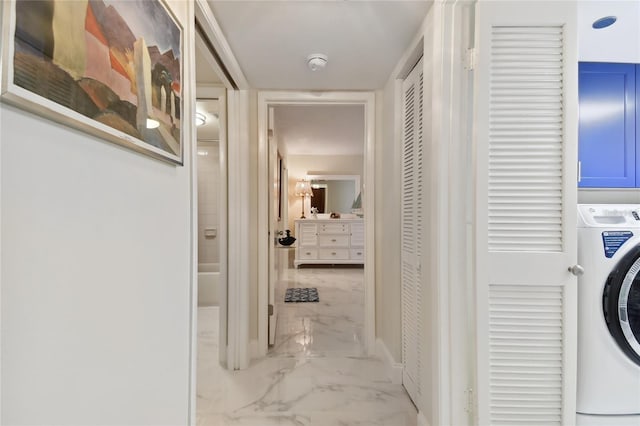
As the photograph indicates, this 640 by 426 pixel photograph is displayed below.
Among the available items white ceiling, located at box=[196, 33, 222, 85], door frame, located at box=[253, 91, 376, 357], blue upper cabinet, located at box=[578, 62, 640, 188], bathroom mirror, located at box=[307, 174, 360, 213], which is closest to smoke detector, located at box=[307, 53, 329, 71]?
door frame, located at box=[253, 91, 376, 357]

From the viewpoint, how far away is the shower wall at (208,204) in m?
4.43

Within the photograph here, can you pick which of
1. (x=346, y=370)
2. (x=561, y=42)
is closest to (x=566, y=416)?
(x=346, y=370)

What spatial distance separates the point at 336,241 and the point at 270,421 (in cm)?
409

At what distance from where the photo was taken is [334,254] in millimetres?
5562

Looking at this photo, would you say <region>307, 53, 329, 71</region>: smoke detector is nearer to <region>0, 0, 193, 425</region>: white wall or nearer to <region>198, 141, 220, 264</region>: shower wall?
<region>0, 0, 193, 425</region>: white wall

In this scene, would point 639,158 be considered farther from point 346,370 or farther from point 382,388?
point 346,370

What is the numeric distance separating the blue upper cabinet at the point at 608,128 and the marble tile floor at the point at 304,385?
74.1 inches

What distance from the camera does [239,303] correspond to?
2.08 metres

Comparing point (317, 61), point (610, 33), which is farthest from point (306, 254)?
point (610, 33)

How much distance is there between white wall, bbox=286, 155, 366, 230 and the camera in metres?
6.05

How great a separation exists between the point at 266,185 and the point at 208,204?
2645mm

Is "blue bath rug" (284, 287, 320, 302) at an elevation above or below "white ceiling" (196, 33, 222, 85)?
below

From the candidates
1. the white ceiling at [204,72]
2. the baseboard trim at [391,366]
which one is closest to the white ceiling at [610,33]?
the white ceiling at [204,72]

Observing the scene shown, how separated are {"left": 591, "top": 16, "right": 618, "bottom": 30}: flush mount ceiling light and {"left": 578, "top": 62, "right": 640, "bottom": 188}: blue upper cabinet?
0.35 meters
